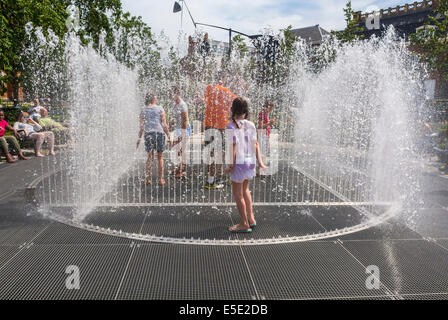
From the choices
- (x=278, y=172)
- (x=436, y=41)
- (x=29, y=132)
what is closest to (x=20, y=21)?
(x=29, y=132)

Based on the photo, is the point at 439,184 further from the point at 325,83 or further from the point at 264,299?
the point at 325,83

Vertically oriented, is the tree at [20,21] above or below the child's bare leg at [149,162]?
above

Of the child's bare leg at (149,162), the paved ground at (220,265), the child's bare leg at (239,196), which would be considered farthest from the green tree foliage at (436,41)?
the child's bare leg at (239,196)

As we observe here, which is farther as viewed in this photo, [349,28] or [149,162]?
[349,28]

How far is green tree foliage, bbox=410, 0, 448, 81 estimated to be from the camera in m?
13.0

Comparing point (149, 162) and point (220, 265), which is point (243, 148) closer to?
point (220, 265)

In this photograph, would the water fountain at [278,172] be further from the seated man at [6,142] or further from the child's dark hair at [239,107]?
the child's dark hair at [239,107]

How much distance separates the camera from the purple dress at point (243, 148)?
410 centimetres

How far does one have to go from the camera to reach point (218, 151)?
20.8ft

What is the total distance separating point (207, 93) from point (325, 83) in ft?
35.2

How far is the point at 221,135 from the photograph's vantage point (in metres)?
6.29

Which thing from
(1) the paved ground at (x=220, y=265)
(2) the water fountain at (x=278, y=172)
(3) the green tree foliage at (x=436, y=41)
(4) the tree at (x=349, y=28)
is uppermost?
(4) the tree at (x=349, y=28)

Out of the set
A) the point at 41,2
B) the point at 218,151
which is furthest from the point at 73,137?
the point at 218,151

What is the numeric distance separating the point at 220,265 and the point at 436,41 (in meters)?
14.5
